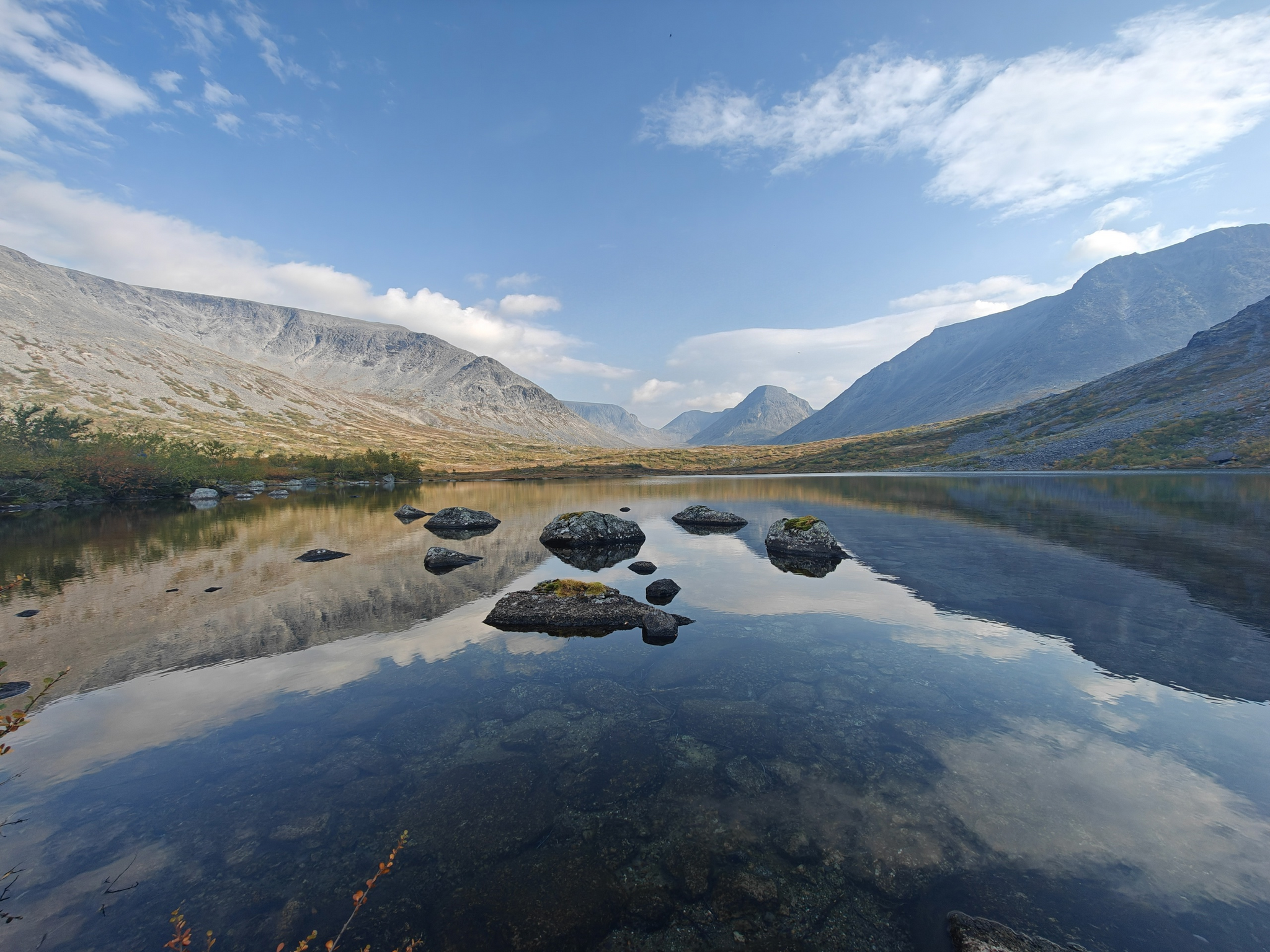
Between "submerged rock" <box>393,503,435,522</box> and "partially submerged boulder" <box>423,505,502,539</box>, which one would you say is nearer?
"partially submerged boulder" <box>423,505,502,539</box>

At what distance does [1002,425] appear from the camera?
189000 mm

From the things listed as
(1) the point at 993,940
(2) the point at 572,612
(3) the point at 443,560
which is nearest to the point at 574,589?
(2) the point at 572,612

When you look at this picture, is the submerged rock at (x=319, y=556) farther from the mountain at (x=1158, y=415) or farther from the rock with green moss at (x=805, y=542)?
the mountain at (x=1158, y=415)

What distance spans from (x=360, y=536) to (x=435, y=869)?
3757 cm

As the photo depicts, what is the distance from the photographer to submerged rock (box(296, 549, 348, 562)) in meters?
29.8

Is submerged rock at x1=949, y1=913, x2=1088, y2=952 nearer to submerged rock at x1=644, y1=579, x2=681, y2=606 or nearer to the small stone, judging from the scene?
the small stone

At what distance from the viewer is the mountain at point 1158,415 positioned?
11500cm

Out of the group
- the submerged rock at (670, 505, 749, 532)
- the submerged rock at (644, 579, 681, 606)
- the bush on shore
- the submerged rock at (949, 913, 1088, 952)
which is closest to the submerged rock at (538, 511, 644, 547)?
the submerged rock at (670, 505, 749, 532)

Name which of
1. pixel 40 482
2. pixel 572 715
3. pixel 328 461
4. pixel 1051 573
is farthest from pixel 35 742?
pixel 328 461

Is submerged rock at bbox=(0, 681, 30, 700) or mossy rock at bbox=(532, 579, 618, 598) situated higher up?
mossy rock at bbox=(532, 579, 618, 598)

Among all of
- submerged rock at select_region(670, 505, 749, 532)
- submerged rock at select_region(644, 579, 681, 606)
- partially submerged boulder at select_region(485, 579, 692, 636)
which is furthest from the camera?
submerged rock at select_region(670, 505, 749, 532)

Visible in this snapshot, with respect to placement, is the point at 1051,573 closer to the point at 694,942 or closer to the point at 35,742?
the point at 694,942

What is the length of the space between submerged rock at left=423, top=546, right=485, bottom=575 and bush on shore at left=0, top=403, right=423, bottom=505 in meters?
70.9

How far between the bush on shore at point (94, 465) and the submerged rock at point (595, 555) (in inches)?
2992
